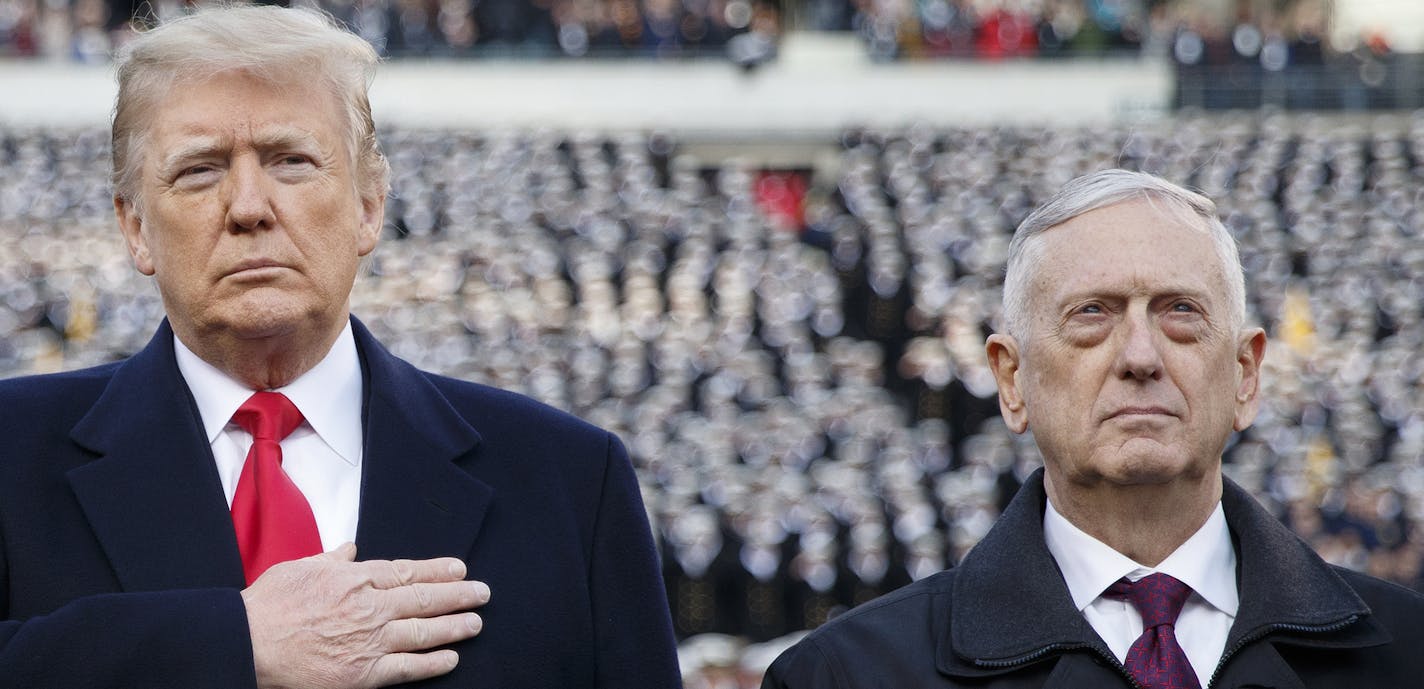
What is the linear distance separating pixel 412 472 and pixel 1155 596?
72 cm

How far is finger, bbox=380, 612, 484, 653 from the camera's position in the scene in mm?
1937

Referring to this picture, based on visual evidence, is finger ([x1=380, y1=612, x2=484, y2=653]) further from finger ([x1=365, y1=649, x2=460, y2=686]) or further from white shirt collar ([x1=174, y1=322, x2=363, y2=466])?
white shirt collar ([x1=174, y1=322, x2=363, y2=466])

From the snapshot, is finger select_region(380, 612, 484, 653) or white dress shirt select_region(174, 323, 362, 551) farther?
white dress shirt select_region(174, 323, 362, 551)

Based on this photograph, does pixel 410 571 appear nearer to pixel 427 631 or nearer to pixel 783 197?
pixel 427 631

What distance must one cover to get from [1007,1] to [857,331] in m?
8.97

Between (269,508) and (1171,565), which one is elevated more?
(269,508)

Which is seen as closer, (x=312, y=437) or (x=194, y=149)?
(x=194, y=149)

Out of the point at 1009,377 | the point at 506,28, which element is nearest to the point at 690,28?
the point at 506,28

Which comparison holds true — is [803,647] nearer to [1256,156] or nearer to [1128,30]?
[1256,156]

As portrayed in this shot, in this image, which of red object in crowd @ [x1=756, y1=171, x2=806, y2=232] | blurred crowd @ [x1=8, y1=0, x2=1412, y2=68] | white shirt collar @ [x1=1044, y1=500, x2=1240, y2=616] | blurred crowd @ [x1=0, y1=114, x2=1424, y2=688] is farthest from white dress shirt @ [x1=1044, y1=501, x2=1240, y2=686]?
blurred crowd @ [x1=8, y1=0, x2=1412, y2=68]

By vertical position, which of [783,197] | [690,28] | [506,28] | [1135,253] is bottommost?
[783,197]

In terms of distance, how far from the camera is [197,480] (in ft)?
6.65

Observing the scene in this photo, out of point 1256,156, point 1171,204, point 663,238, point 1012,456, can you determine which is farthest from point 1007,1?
point 1171,204

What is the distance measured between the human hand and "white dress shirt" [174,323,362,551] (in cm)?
10
